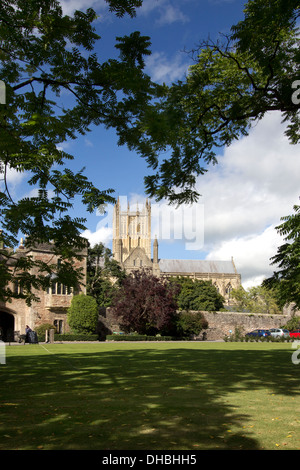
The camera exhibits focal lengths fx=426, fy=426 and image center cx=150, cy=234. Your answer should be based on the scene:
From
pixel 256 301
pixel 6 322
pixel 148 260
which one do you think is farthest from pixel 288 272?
pixel 148 260

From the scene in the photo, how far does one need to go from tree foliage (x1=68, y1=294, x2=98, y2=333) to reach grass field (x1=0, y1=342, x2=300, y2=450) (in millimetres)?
29667

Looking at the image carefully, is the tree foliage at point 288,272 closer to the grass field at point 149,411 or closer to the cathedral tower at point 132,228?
the grass field at point 149,411

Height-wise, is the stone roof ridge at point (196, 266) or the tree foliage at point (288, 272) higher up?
the stone roof ridge at point (196, 266)

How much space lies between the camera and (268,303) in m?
76.6

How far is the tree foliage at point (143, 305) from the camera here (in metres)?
41.8

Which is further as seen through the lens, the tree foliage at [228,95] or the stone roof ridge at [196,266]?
the stone roof ridge at [196,266]

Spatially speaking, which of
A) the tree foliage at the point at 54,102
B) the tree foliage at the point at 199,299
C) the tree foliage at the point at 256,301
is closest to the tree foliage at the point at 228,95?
the tree foliage at the point at 54,102

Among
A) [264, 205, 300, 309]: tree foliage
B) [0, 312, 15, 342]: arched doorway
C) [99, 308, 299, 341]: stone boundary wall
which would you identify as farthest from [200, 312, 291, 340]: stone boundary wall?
[264, 205, 300, 309]: tree foliage

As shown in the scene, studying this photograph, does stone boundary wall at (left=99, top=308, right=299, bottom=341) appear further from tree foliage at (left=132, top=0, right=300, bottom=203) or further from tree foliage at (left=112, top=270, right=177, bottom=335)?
tree foliage at (left=132, top=0, right=300, bottom=203)

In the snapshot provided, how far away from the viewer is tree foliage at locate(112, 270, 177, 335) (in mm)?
41750

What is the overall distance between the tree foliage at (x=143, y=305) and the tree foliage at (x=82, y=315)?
3054 millimetres

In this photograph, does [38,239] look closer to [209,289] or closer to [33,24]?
[33,24]
